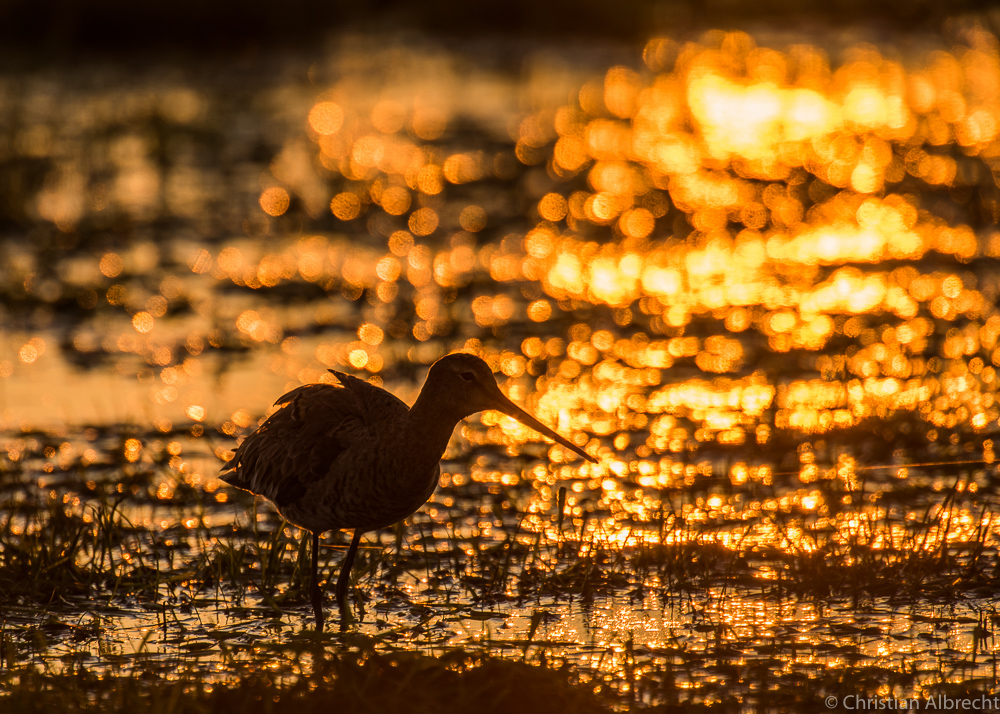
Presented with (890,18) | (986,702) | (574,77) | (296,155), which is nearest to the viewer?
(986,702)

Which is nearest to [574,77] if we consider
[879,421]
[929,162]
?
[929,162]

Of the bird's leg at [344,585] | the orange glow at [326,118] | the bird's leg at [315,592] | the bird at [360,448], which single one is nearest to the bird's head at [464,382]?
the bird at [360,448]

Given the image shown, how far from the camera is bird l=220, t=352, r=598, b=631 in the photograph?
5488 mm

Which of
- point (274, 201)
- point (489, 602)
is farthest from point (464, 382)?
point (274, 201)

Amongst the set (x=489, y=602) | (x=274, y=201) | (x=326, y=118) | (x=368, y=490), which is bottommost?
(x=489, y=602)

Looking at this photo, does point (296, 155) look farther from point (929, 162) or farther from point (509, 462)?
point (509, 462)

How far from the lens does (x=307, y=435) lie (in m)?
5.98

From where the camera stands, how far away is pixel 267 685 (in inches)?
201

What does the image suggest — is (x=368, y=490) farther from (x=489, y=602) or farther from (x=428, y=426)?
(x=489, y=602)

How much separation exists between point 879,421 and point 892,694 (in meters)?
3.32

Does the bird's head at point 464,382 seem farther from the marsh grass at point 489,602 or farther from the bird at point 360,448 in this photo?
the marsh grass at point 489,602

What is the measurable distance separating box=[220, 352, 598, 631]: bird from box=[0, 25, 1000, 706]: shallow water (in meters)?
0.47

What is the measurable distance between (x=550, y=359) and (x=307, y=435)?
3.78 meters

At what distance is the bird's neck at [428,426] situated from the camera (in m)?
5.46
